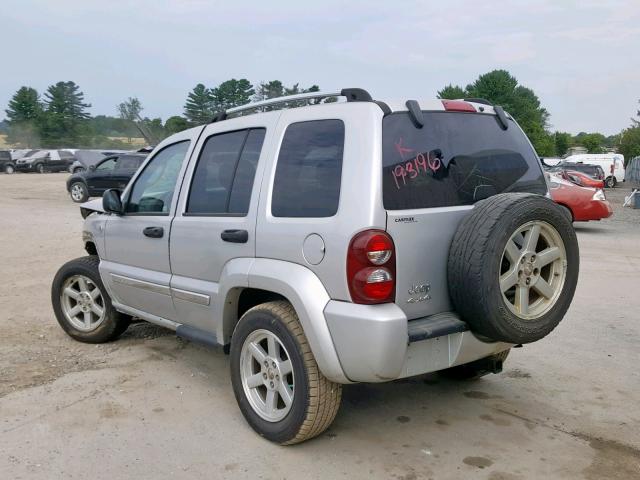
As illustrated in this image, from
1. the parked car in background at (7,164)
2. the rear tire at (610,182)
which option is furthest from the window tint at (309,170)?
the parked car in background at (7,164)

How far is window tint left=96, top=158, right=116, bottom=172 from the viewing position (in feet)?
67.0

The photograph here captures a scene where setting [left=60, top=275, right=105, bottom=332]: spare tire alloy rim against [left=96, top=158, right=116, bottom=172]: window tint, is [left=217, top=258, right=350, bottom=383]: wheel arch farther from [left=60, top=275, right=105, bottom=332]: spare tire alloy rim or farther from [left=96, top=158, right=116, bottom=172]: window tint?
[left=96, top=158, right=116, bottom=172]: window tint

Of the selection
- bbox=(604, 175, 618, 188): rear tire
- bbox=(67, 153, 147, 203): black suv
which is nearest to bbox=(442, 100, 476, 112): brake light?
bbox=(67, 153, 147, 203): black suv

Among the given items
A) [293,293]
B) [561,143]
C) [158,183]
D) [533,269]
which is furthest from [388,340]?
[561,143]

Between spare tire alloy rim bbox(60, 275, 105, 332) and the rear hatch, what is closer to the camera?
the rear hatch

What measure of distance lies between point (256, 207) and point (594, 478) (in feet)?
7.77

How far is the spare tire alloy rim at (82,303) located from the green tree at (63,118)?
74.8 meters

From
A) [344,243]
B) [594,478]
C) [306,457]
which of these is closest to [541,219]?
[344,243]

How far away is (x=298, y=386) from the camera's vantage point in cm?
331

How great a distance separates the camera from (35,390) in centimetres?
432

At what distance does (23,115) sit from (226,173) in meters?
83.1

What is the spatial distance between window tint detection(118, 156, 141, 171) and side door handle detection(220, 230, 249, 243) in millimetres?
16458

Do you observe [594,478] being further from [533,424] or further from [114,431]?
[114,431]

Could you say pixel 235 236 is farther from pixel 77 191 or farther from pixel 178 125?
pixel 77 191
